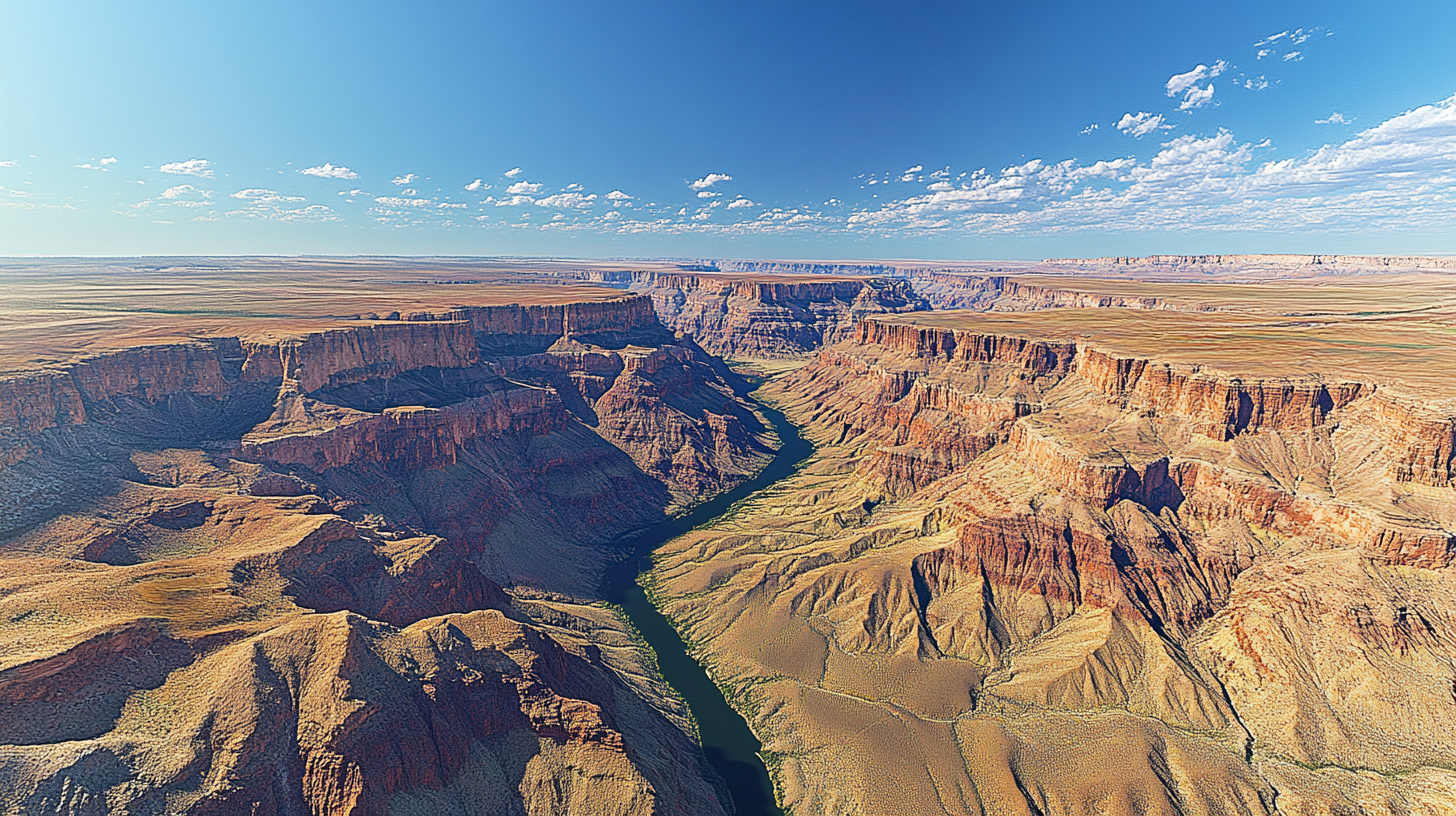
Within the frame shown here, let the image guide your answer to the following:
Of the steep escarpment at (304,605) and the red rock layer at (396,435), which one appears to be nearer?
the steep escarpment at (304,605)

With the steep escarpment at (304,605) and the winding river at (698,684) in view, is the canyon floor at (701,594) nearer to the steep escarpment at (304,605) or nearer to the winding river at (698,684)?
the steep escarpment at (304,605)

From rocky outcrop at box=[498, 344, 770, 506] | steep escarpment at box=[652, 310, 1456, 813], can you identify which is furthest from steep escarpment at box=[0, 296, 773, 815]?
rocky outcrop at box=[498, 344, 770, 506]

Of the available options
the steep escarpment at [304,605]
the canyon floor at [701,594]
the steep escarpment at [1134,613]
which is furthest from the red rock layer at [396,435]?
the steep escarpment at [1134,613]

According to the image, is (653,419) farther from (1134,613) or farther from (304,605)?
(1134,613)

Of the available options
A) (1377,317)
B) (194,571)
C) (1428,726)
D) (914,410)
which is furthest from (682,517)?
(1377,317)

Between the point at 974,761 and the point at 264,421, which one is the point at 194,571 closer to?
the point at 264,421

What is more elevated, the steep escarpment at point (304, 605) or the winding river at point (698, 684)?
the steep escarpment at point (304, 605)
